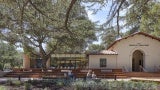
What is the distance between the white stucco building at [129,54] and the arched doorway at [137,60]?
2.14m

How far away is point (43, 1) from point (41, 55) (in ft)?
138

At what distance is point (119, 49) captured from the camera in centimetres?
4966

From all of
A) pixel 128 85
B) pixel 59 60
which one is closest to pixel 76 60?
pixel 59 60

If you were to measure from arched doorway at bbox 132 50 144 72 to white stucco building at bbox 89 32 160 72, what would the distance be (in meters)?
2.14

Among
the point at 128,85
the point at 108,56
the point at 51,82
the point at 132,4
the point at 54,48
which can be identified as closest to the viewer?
the point at 132,4

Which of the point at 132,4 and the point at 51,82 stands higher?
the point at 132,4

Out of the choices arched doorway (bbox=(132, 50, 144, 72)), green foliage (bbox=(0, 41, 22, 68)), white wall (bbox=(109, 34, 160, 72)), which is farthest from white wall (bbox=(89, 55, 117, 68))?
green foliage (bbox=(0, 41, 22, 68))

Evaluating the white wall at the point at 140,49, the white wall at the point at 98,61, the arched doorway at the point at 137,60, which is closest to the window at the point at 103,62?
the white wall at the point at 98,61

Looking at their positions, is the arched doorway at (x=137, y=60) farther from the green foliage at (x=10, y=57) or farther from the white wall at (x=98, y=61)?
the green foliage at (x=10, y=57)

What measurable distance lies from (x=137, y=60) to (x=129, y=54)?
12.6ft

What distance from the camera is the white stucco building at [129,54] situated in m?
49.2

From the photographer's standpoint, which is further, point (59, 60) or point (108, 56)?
point (59, 60)

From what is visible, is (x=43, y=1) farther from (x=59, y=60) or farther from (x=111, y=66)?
(x=59, y=60)

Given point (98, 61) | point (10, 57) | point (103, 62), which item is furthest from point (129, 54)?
point (10, 57)
